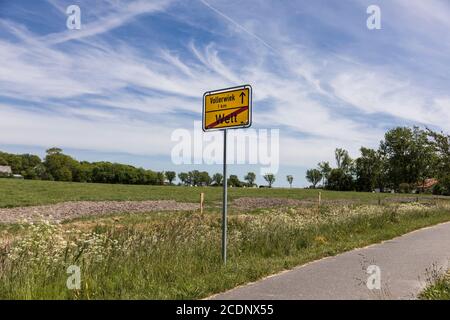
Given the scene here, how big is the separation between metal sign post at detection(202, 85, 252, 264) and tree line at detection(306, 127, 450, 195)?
34.6 meters

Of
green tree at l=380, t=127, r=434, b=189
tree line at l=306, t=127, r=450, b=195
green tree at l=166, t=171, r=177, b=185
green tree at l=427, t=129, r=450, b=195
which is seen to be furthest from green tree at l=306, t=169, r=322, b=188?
green tree at l=427, t=129, r=450, b=195

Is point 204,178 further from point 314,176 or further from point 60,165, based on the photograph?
point 60,165

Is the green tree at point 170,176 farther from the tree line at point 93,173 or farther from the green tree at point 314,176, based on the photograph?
the green tree at point 314,176

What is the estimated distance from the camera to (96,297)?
5875 mm

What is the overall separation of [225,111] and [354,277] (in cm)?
369

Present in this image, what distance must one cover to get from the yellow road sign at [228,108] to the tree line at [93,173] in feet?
423

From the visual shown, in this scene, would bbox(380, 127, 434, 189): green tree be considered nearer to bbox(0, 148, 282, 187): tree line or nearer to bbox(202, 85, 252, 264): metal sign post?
bbox(0, 148, 282, 187): tree line

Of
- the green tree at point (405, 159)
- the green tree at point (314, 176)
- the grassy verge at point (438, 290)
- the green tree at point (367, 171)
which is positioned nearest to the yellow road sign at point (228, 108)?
the grassy verge at point (438, 290)

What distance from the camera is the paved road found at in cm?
619

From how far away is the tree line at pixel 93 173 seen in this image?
14138 cm

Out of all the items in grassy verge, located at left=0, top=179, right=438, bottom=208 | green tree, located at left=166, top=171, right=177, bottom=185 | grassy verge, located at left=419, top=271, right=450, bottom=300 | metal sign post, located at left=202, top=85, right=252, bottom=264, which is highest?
green tree, located at left=166, top=171, right=177, bottom=185

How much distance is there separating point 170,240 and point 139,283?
10.3 feet
